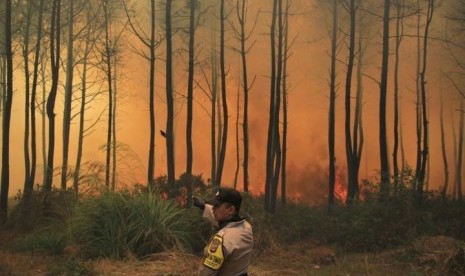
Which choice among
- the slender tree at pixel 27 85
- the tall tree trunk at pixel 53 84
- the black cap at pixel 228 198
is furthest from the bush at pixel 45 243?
the black cap at pixel 228 198

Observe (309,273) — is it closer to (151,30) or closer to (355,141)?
(355,141)

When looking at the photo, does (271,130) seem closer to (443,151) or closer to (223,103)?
(223,103)

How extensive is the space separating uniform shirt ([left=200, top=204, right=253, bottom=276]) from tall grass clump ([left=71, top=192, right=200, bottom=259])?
6.18 m

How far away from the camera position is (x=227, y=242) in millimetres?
4047

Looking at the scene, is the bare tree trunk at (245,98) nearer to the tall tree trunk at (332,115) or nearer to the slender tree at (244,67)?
the slender tree at (244,67)

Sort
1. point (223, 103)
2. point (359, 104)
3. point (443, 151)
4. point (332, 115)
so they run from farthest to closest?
point (359, 104) → point (332, 115) → point (223, 103) → point (443, 151)

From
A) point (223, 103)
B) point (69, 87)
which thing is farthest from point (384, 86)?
point (69, 87)

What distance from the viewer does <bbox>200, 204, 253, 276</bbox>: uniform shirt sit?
400cm

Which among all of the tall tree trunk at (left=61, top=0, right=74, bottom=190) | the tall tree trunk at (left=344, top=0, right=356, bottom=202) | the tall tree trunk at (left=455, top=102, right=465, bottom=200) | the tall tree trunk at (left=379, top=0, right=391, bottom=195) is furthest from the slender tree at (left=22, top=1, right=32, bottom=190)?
the tall tree trunk at (left=455, top=102, right=465, bottom=200)

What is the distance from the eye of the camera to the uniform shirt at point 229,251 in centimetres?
400

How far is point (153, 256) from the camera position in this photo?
9.99 meters

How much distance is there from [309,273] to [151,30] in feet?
40.2

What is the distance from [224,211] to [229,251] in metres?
0.38

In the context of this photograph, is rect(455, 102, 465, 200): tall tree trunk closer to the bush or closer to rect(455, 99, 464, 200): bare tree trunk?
rect(455, 99, 464, 200): bare tree trunk
